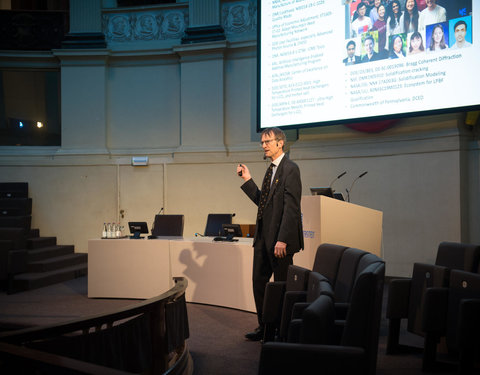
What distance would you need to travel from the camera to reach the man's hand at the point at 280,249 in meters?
3.04

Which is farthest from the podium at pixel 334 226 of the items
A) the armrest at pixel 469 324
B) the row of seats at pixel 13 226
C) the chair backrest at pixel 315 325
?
the row of seats at pixel 13 226

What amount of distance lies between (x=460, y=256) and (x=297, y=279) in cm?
117

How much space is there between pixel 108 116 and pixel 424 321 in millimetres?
7044

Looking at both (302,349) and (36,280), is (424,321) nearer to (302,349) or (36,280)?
(302,349)

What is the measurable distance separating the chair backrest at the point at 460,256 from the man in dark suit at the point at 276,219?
98 cm

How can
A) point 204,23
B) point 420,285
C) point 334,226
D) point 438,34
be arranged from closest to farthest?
1. point 420,285
2. point 334,226
3. point 438,34
4. point 204,23

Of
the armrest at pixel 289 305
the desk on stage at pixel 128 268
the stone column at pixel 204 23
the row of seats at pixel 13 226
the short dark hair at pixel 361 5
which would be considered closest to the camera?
the armrest at pixel 289 305

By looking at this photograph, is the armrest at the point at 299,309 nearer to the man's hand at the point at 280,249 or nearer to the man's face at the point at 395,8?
the man's hand at the point at 280,249

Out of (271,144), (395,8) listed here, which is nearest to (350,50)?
(395,8)

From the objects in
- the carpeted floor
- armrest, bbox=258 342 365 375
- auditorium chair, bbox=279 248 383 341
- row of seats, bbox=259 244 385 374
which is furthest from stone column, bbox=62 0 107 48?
armrest, bbox=258 342 365 375

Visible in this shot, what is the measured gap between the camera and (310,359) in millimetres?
1532

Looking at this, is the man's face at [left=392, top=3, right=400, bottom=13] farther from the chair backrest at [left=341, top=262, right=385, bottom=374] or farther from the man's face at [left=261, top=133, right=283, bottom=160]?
the chair backrest at [left=341, top=262, right=385, bottom=374]

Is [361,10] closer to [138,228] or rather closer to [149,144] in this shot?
[138,228]

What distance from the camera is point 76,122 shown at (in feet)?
26.8
